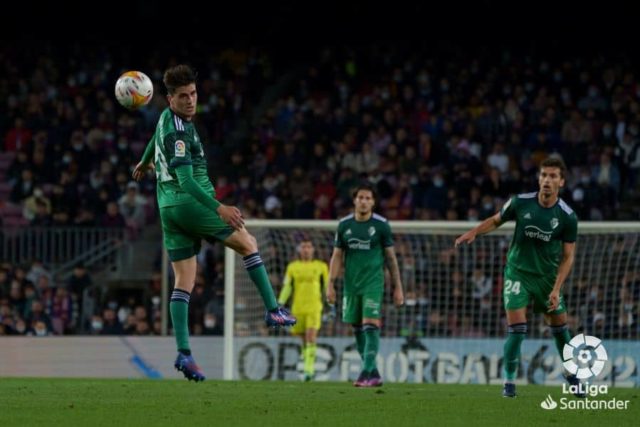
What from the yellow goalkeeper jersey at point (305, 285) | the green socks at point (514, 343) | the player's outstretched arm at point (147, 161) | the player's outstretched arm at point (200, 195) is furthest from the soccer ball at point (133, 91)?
the yellow goalkeeper jersey at point (305, 285)

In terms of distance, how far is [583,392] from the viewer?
38.5ft

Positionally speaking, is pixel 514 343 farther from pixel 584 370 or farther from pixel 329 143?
pixel 329 143

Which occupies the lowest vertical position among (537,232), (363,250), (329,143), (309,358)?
(309,358)

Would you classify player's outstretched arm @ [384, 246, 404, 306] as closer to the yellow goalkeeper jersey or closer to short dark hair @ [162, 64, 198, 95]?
the yellow goalkeeper jersey

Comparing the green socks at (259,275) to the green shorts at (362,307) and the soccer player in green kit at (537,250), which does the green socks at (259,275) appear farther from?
the green shorts at (362,307)

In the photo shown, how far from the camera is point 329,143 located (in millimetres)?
25438

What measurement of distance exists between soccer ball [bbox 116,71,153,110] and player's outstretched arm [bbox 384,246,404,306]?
4.38m

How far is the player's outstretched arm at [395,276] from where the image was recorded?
14250 millimetres

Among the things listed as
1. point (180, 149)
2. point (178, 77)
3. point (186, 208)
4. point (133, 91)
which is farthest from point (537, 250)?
point (133, 91)

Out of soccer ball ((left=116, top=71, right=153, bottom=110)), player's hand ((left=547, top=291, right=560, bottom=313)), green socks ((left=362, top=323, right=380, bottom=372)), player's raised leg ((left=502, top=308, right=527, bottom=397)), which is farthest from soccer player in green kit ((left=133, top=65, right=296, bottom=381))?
green socks ((left=362, top=323, right=380, bottom=372))

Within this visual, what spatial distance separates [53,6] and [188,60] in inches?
171

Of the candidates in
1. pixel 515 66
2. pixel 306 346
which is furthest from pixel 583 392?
pixel 515 66

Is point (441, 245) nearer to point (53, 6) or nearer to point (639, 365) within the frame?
point (639, 365)

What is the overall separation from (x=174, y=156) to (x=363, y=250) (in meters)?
4.75
